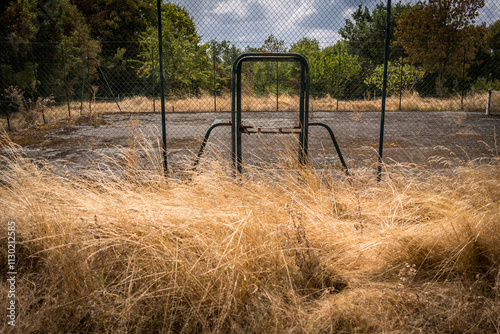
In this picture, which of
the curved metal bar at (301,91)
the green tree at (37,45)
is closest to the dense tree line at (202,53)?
the green tree at (37,45)

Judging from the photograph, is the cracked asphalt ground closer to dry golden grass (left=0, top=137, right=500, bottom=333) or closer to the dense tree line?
the dense tree line

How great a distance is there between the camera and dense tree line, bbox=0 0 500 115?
13.5m

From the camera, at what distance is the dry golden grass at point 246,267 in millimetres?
2152

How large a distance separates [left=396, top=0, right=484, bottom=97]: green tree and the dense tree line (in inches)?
2.3

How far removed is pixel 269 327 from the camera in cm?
209

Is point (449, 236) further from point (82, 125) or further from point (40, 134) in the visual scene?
point (82, 125)

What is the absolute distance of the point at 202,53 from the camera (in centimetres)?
2162

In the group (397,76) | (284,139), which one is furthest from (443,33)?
(284,139)

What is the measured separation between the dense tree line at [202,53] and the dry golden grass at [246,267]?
16.9 ft

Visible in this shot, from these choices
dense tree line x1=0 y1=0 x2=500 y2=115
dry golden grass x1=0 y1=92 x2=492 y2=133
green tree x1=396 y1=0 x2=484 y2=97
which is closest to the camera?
dense tree line x1=0 y1=0 x2=500 y2=115

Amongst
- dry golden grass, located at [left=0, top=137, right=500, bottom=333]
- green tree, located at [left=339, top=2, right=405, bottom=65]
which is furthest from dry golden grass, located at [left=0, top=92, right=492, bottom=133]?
dry golden grass, located at [left=0, top=137, right=500, bottom=333]

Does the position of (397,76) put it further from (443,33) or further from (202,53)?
(202,53)

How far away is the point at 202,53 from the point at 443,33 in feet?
48.7

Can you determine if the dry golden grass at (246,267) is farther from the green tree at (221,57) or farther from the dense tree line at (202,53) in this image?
the green tree at (221,57)
